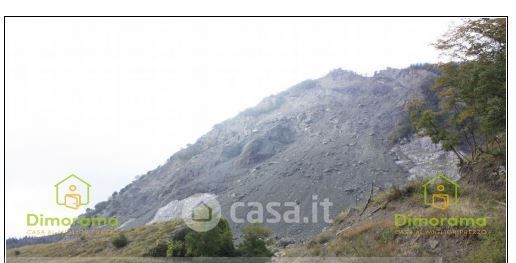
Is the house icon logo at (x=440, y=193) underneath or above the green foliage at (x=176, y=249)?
above

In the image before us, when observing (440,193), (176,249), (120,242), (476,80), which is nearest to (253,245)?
(176,249)

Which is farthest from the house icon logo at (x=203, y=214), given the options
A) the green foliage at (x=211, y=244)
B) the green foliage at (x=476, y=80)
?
the green foliage at (x=476, y=80)

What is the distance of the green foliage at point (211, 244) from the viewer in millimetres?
16562

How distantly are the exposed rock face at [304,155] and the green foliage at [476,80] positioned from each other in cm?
1417

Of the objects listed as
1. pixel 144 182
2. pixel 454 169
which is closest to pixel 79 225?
pixel 144 182

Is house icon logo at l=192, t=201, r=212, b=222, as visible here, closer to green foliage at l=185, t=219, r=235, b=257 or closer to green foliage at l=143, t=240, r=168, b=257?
green foliage at l=185, t=219, r=235, b=257

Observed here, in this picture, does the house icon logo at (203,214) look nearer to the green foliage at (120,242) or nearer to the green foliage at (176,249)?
the green foliage at (176,249)

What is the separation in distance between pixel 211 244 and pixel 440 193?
8825 millimetres

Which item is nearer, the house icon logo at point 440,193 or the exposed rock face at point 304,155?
the house icon logo at point 440,193

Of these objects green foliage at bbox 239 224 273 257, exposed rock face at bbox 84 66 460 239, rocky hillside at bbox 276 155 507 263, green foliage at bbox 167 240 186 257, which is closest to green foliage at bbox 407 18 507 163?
rocky hillside at bbox 276 155 507 263

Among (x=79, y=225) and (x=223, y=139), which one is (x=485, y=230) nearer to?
(x=79, y=225)

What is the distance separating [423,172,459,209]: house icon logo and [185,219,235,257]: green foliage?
7565mm

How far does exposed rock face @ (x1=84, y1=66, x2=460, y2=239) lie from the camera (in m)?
39.2

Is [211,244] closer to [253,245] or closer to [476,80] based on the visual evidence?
[253,245]
